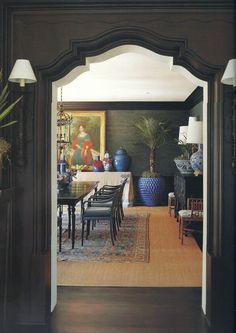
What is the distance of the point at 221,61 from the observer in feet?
11.1

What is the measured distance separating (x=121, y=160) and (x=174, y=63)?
7.96 meters

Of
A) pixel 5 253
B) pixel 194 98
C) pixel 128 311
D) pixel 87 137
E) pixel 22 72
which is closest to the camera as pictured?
pixel 22 72

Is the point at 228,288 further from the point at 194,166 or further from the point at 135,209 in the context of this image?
the point at 135,209

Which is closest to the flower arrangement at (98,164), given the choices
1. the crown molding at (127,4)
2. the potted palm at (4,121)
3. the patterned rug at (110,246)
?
the patterned rug at (110,246)

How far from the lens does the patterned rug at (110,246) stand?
5.70 meters

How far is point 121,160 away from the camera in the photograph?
37.6 feet

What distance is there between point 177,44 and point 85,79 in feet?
16.4

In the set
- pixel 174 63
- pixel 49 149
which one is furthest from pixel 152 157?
pixel 49 149

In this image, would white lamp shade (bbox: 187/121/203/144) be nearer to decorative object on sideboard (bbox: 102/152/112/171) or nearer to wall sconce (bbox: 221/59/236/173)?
wall sconce (bbox: 221/59/236/173)

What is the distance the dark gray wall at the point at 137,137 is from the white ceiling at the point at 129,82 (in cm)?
58

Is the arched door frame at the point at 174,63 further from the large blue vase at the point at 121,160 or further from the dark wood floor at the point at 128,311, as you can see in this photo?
the large blue vase at the point at 121,160

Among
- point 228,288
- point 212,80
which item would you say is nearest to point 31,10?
point 212,80

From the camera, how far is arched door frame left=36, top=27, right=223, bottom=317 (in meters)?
3.39

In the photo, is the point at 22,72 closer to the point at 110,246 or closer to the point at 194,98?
the point at 110,246
